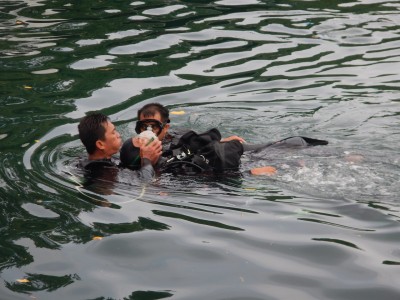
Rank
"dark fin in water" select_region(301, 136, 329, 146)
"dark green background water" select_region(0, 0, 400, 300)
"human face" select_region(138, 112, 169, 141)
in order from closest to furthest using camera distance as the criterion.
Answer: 1. "dark green background water" select_region(0, 0, 400, 300)
2. "human face" select_region(138, 112, 169, 141)
3. "dark fin in water" select_region(301, 136, 329, 146)

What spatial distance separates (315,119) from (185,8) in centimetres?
675

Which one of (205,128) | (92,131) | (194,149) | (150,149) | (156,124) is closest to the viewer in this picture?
(150,149)

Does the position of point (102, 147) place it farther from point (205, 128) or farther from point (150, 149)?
point (205, 128)

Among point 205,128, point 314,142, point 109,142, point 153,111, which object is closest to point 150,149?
point 109,142

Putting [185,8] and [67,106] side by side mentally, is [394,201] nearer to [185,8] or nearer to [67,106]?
[67,106]

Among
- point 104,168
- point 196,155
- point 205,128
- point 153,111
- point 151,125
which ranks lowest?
point 205,128

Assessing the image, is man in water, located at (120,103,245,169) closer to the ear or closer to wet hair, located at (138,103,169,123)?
wet hair, located at (138,103,169,123)

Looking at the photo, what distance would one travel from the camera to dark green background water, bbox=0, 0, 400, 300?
20.6ft

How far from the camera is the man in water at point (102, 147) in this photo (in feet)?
28.2

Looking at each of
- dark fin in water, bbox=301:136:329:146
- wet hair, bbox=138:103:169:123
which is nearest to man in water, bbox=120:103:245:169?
wet hair, bbox=138:103:169:123

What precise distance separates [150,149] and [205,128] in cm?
231

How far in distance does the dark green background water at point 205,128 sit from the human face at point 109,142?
0.41 meters

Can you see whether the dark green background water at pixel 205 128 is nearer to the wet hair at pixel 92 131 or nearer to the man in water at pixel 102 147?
the man in water at pixel 102 147

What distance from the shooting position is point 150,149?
28.1 feet
